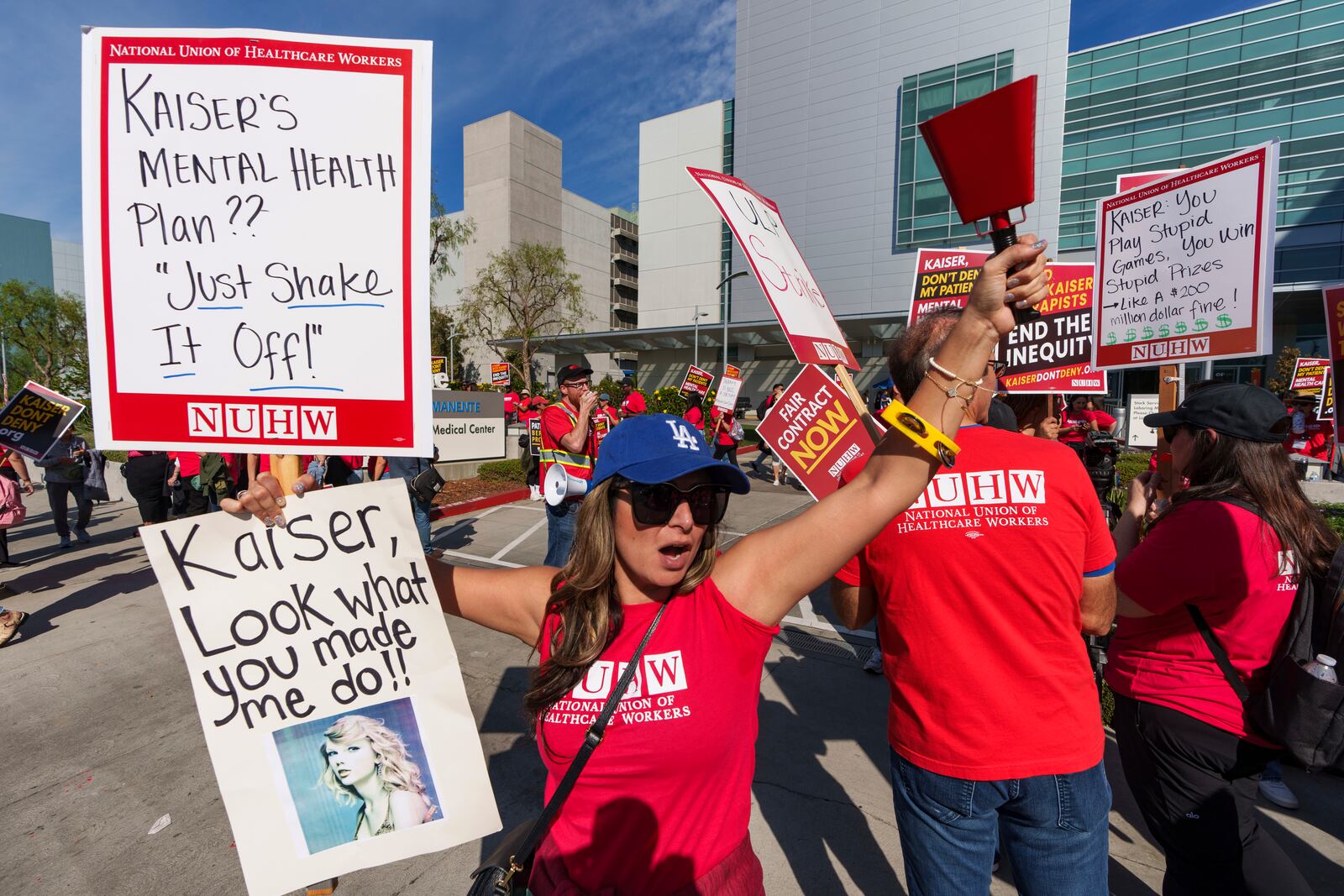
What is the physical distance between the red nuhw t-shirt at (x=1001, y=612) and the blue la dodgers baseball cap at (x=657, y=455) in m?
0.61

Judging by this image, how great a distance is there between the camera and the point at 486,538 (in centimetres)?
891

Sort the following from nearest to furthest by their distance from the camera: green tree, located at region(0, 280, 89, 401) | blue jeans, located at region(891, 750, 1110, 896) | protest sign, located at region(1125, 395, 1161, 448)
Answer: blue jeans, located at region(891, 750, 1110, 896) → protest sign, located at region(1125, 395, 1161, 448) → green tree, located at region(0, 280, 89, 401)

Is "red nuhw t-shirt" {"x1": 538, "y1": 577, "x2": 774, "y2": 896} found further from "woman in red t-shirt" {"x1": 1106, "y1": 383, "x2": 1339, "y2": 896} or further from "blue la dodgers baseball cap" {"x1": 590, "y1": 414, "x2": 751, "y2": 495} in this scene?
"woman in red t-shirt" {"x1": 1106, "y1": 383, "x2": 1339, "y2": 896}

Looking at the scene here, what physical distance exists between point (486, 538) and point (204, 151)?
26.2ft

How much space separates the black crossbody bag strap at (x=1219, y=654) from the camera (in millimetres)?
1921

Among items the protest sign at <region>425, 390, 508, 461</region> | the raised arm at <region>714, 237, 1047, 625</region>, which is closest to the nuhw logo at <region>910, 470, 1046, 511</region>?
the raised arm at <region>714, 237, 1047, 625</region>

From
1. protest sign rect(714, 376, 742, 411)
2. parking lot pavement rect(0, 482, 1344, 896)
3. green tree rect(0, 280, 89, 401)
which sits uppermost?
green tree rect(0, 280, 89, 401)

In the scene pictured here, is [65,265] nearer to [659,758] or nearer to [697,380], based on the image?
[697,380]

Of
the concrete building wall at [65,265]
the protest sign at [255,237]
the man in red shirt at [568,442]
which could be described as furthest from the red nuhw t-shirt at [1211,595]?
the concrete building wall at [65,265]

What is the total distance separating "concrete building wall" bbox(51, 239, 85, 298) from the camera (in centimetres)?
6275

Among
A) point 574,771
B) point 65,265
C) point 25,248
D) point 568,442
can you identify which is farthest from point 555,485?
point 25,248

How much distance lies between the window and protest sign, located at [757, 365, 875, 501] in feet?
108

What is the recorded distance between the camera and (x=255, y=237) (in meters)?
1.39

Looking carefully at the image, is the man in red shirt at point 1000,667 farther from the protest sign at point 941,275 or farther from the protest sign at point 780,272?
the protest sign at point 941,275
